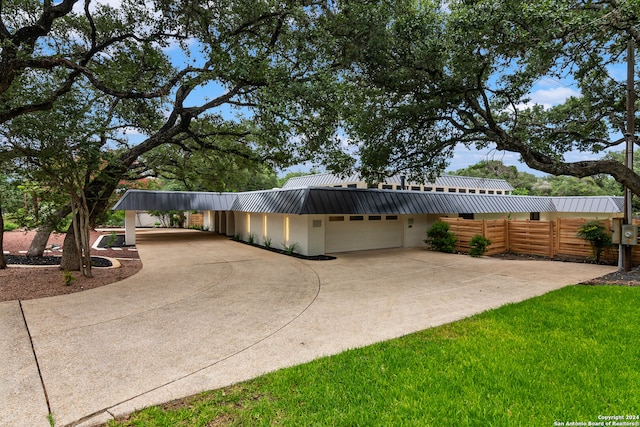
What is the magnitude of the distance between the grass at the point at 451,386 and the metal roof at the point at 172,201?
53.7 ft

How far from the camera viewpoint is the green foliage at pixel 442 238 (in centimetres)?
1381

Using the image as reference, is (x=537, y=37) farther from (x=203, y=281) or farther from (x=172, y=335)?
(x=203, y=281)

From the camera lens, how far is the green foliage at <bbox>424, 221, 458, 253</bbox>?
45.3 ft

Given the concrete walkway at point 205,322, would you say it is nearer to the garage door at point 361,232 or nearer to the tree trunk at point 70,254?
the tree trunk at point 70,254

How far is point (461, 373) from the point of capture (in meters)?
3.45

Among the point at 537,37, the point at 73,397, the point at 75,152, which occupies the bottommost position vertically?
the point at 73,397

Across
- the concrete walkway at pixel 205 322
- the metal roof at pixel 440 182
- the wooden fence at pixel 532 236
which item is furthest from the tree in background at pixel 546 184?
the concrete walkway at pixel 205 322

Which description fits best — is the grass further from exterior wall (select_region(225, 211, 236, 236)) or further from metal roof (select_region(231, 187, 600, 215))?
exterior wall (select_region(225, 211, 236, 236))

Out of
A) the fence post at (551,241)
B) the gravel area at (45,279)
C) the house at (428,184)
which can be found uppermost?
the house at (428,184)

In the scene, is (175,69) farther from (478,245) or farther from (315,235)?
(478,245)

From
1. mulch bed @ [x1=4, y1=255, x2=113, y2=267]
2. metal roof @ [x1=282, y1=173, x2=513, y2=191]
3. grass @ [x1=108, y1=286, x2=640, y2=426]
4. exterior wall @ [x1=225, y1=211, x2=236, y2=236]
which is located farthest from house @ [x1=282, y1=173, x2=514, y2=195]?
grass @ [x1=108, y1=286, x2=640, y2=426]

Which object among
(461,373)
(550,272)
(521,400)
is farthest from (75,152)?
(550,272)

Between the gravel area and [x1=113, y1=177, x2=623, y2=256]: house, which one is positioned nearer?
the gravel area

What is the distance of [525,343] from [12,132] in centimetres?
971
